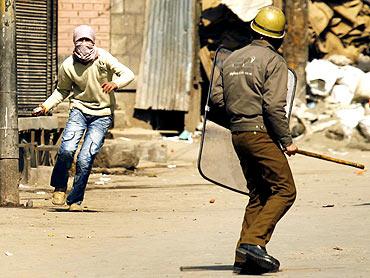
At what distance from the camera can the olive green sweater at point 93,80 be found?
1067 cm

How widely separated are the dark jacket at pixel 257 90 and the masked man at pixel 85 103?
3.30 m

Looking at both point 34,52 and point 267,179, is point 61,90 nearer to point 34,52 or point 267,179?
point 267,179

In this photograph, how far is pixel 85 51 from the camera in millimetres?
10570

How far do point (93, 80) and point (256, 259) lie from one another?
3.92 metres

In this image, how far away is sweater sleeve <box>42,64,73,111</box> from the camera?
10.8 metres

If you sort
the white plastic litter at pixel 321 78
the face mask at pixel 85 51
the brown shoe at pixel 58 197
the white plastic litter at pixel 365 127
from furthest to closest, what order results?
1. the white plastic litter at pixel 321 78
2. the white plastic litter at pixel 365 127
3. the brown shoe at pixel 58 197
4. the face mask at pixel 85 51

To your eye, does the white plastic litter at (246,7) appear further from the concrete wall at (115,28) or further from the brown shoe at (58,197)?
the brown shoe at (58,197)

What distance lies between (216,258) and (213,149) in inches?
29.0

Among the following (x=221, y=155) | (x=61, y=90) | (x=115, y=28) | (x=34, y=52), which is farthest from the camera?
(x=115, y=28)

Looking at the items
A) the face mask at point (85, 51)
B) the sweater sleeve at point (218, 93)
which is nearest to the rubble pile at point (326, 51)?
the face mask at point (85, 51)

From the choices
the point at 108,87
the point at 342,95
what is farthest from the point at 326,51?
the point at 108,87

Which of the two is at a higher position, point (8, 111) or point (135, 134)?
point (8, 111)

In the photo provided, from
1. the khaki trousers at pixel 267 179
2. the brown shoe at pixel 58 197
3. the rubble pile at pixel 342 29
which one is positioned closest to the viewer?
the khaki trousers at pixel 267 179

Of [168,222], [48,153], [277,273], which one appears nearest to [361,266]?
[277,273]
